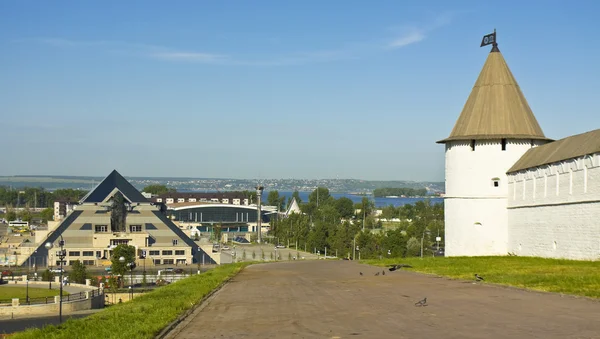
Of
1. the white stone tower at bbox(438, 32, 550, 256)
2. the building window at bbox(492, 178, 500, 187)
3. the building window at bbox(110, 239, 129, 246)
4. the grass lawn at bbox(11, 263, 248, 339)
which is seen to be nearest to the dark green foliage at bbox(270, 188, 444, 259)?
the building window at bbox(110, 239, 129, 246)

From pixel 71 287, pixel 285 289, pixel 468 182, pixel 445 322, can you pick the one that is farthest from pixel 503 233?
pixel 71 287

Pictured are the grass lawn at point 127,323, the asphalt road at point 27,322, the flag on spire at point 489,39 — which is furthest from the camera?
the flag on spire at point 489,39

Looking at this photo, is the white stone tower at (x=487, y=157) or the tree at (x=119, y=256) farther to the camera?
the tree at (x=119, y=256)

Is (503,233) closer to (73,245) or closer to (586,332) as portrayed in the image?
(586,332)

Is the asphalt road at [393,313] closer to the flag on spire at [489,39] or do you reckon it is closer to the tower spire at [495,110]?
the tower spire at [495,110]

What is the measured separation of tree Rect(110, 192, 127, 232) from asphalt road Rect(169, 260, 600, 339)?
82859mm

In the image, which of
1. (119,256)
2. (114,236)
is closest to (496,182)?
(119,256)

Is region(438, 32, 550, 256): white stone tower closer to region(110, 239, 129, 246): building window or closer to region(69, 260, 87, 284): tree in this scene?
region(69, 260, 87, 284): tree

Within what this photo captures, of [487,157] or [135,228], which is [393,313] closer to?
[487,157]

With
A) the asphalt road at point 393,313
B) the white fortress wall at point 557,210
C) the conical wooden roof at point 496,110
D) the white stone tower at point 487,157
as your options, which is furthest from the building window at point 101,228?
the asphalt road at point 393,313

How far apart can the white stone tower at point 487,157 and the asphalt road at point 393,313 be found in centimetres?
1912

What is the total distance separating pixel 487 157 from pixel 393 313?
27315 mm

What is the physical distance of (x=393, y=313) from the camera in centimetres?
1527

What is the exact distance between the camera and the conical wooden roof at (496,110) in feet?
133
